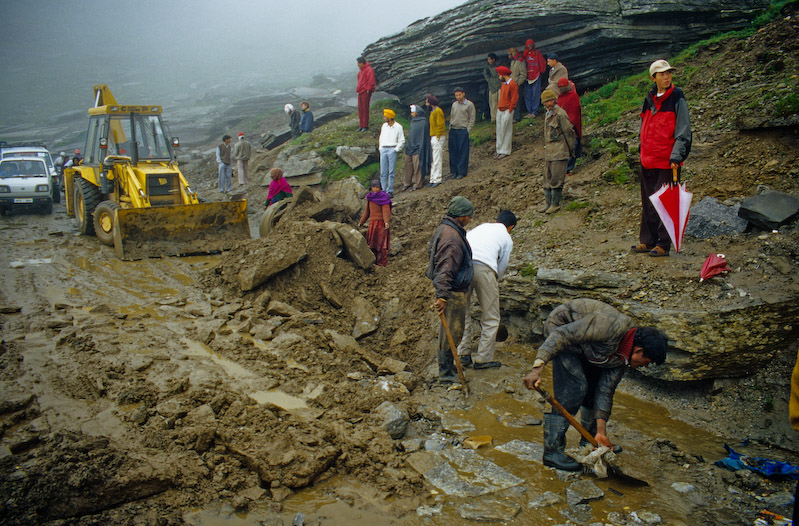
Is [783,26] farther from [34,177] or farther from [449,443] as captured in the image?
[34,177]

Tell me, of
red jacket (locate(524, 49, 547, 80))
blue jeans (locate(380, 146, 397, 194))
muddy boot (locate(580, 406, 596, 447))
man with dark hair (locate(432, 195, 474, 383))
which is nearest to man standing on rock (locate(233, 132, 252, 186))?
blue jeans (locate(380, 146, 397, 194))

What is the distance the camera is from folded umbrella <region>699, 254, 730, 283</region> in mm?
4977

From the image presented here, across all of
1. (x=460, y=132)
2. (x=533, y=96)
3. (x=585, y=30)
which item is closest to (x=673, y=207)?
(x=460, y=132)

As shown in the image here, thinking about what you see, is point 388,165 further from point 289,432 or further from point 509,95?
point 289,432

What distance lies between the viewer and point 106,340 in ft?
18.7

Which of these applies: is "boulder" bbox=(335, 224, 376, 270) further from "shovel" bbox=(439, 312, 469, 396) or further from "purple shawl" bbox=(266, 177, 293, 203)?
"shovel" bbox=(439, 312, 469, 396)

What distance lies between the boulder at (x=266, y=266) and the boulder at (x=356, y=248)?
1.00m

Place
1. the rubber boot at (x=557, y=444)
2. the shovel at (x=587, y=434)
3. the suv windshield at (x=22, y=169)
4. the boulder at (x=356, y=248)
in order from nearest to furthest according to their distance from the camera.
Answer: the shovel at (x=587, y=434) → the rubber boot at (x=557, y=444) → the boulder at (x=356, y=248) → the suv windshield at (x=22, y=169)

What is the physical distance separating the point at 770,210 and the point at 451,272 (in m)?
3.41

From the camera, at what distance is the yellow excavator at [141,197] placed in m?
9.51

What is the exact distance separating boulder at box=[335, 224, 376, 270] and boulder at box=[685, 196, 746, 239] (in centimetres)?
471

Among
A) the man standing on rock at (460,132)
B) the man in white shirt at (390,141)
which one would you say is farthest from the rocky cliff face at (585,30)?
the man in white shirt at (390,141)

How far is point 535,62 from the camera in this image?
11.7m

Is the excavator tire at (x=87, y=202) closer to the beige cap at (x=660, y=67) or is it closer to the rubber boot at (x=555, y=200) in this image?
the rubber boot at (x=555, y=200)
